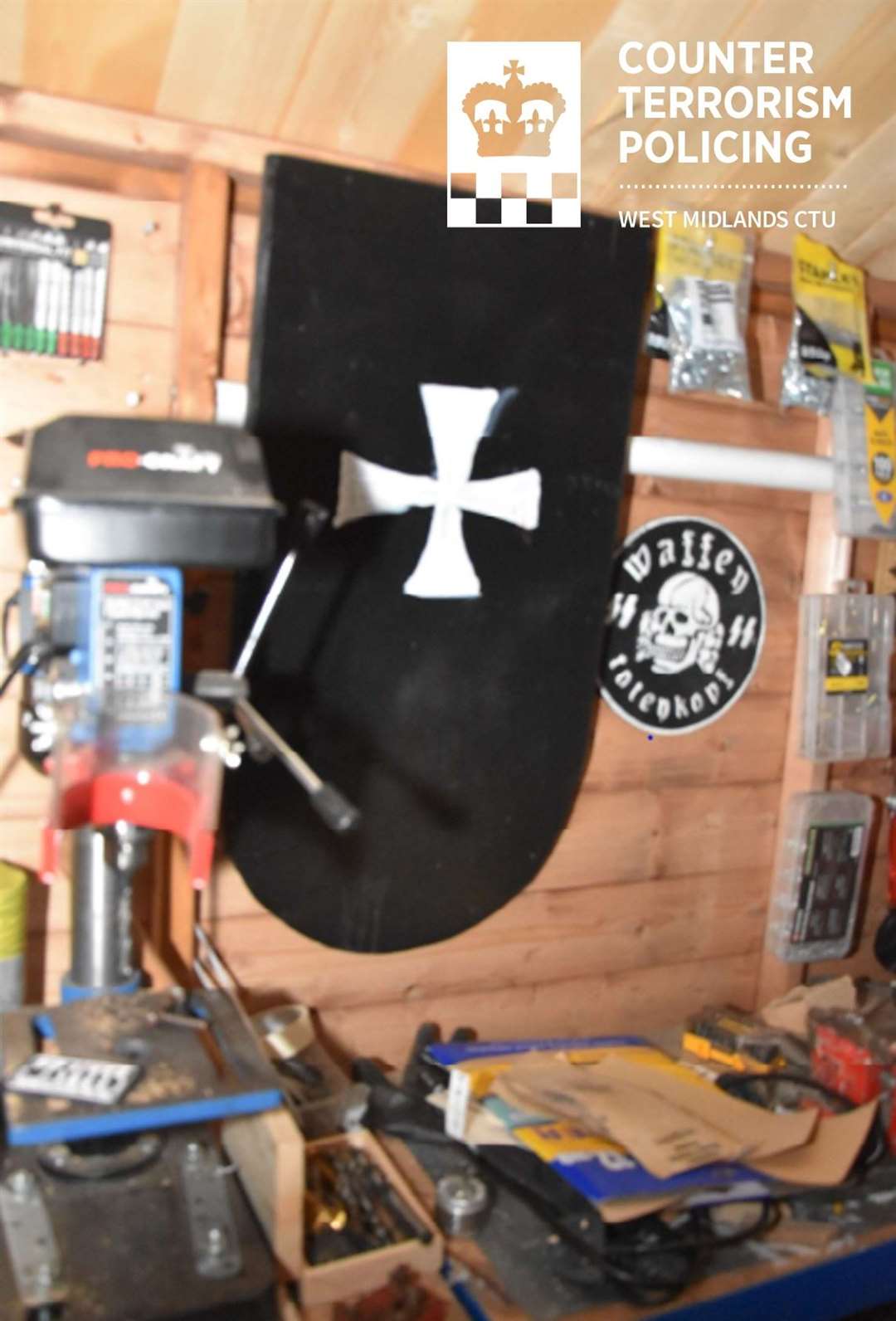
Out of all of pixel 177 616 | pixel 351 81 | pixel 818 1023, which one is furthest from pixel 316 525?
pixel 818 1023

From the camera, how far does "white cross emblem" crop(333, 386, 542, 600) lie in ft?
4.23

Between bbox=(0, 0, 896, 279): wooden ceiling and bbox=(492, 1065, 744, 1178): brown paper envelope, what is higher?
bbox=(0, 0, 896, 279): wooden ceiling

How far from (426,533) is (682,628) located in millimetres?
441

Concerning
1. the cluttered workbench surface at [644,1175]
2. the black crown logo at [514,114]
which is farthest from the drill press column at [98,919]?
the black crown logo at [514,114]

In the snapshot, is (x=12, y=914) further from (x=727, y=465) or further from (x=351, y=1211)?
(x=727, y=465)

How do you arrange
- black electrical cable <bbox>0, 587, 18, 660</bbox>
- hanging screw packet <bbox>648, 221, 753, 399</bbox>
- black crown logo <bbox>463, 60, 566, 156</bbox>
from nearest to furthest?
1. black electrical cable <bbox>0, 587, 18, 660</bbox>
2. black crown logo <bbox>463, 60, 566, 156</bbox>
3. hanging screw packet <bbox>648, 221, 753, 399</bbox>

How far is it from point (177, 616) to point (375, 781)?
1.70ft

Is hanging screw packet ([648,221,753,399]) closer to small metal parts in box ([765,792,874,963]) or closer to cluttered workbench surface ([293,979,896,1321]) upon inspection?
small metal parts in box ([765,792,874,963])

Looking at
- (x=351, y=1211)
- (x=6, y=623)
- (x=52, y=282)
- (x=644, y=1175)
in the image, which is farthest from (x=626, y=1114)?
(x=52, y=282)

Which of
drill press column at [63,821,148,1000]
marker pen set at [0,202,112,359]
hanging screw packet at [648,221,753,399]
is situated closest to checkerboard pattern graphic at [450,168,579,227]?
hanging screw packet at [648,221,753,399]

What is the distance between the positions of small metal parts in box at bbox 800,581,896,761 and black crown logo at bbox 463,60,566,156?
0.78m

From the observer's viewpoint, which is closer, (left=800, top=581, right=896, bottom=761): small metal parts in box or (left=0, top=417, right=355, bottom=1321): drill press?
(left=0, top=417, right=355, bottom=1321): drill press

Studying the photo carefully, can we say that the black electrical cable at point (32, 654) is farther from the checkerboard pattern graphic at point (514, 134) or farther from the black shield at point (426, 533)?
the checkerboard pattern graphic at point (514, 134)

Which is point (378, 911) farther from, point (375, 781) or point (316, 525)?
point (316, 525)
